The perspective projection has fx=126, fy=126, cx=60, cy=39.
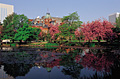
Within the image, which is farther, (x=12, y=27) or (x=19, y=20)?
(x=19, y=20)

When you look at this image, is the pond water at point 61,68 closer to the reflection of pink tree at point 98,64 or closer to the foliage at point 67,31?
the reflection of pink tree at point 98,64

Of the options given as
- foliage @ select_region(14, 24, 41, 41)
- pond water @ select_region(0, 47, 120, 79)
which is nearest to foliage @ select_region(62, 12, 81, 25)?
foliage @ select_region(14, 24, 41, 41)

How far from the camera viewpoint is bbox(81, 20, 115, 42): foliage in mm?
38188

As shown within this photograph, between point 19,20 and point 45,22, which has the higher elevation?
point 45,22

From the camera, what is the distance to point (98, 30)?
38.0m

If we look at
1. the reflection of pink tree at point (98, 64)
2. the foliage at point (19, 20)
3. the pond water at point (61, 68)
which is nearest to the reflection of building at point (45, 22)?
the foliage at point (19, 20)

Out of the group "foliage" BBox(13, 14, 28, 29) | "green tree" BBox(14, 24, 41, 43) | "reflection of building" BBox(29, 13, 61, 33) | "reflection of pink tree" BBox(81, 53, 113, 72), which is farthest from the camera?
"reflection of building" BBox(29, 13, 61, 33)

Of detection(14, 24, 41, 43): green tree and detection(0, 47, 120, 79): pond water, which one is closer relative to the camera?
detection(0, 47, 120, 79): pond water

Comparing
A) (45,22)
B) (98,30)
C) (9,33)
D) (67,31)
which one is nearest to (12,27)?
(9,33)

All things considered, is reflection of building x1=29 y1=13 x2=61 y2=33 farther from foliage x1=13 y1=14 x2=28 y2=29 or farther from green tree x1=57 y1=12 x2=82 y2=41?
green tree x1=57 y1=12 x2=82 y2=41

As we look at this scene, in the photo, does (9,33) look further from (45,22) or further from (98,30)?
(45,22)

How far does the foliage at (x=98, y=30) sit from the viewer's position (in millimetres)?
38188

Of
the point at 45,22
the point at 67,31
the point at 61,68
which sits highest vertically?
the point at 45,22

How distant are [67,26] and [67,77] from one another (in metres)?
36.4
